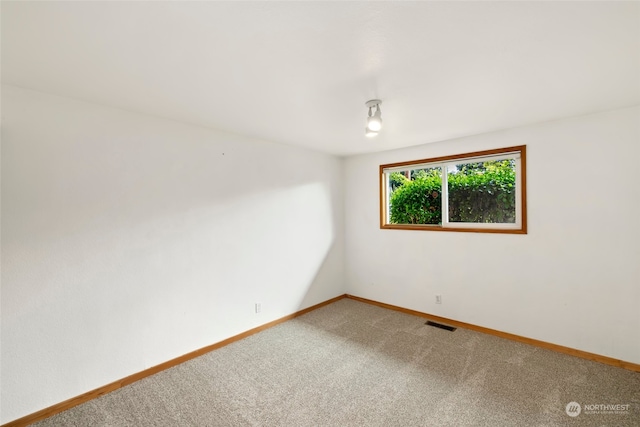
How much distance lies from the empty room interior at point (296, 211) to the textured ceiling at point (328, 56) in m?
0.01

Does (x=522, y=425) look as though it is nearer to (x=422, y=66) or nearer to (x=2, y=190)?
(x=422, y=66)

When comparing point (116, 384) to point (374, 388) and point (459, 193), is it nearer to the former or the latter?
point (374, 388)

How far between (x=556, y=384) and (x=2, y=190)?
14.1 feet

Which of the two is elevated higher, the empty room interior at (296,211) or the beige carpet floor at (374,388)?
the empty room interior at (296,211)

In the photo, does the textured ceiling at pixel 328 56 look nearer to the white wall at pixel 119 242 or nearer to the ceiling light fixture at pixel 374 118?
the ceiling light fixture at pixel 374 118

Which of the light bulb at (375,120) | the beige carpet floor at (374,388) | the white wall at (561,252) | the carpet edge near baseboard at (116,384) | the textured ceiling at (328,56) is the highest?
the textured ceiling at (328,56)

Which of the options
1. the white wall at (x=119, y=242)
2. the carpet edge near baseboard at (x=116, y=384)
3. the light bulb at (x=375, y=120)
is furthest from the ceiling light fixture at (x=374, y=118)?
the carpet edge near baseboard at (x=116, y=384)

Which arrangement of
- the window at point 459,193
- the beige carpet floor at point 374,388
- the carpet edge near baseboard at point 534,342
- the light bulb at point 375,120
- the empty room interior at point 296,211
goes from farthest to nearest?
the window at point 459,193
the carpet edge near baseboard at point 534,342
the light bulb at point 375,120
the beige carpet floor at point 374,388
the empty room interior at point 296,211

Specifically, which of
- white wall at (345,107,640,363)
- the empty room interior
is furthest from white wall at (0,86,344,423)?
white wall at (345,107,640,363)

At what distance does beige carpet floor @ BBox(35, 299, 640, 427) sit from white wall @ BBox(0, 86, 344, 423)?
0.34 meters

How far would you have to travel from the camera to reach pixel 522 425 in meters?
1.77

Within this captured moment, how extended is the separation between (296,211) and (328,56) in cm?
237

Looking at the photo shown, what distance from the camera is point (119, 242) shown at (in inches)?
89.2

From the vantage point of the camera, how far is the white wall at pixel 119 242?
6.16ft
